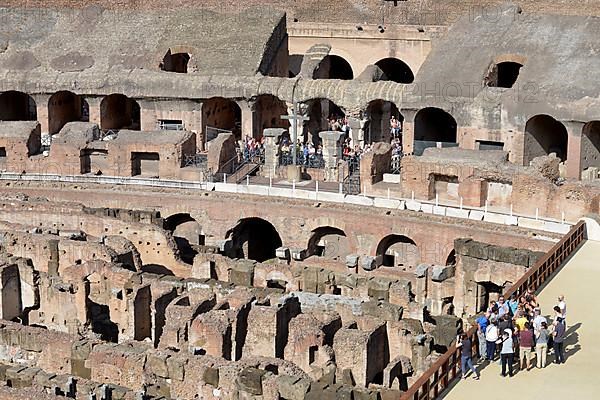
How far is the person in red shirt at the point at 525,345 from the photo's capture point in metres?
19.1

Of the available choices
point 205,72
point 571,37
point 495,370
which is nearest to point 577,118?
point 571,37

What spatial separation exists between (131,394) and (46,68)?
84.9ft

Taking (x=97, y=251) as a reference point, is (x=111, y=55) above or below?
above

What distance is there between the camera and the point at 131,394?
784 inches

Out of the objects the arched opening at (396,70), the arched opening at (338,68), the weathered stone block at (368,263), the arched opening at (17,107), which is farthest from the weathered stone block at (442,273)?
the arched opening at (17,107)

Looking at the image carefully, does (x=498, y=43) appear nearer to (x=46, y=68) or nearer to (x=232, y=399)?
(x=46, y=68)

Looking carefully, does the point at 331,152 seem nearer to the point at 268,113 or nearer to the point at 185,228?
the point at 185,228

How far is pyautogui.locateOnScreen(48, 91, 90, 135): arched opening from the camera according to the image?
43.5 m

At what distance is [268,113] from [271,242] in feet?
24.5

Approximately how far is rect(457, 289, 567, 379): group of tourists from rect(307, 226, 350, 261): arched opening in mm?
14362

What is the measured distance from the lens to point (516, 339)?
63.5 ft

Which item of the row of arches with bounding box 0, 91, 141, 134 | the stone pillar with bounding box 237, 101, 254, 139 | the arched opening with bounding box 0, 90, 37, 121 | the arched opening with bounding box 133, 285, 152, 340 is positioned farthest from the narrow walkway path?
the arched opening with bounding box 0, 90, 37, 121

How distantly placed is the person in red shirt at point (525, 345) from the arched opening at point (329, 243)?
1519 cm

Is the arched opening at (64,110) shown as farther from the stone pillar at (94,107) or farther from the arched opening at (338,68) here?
the arched opening at (338,68)
